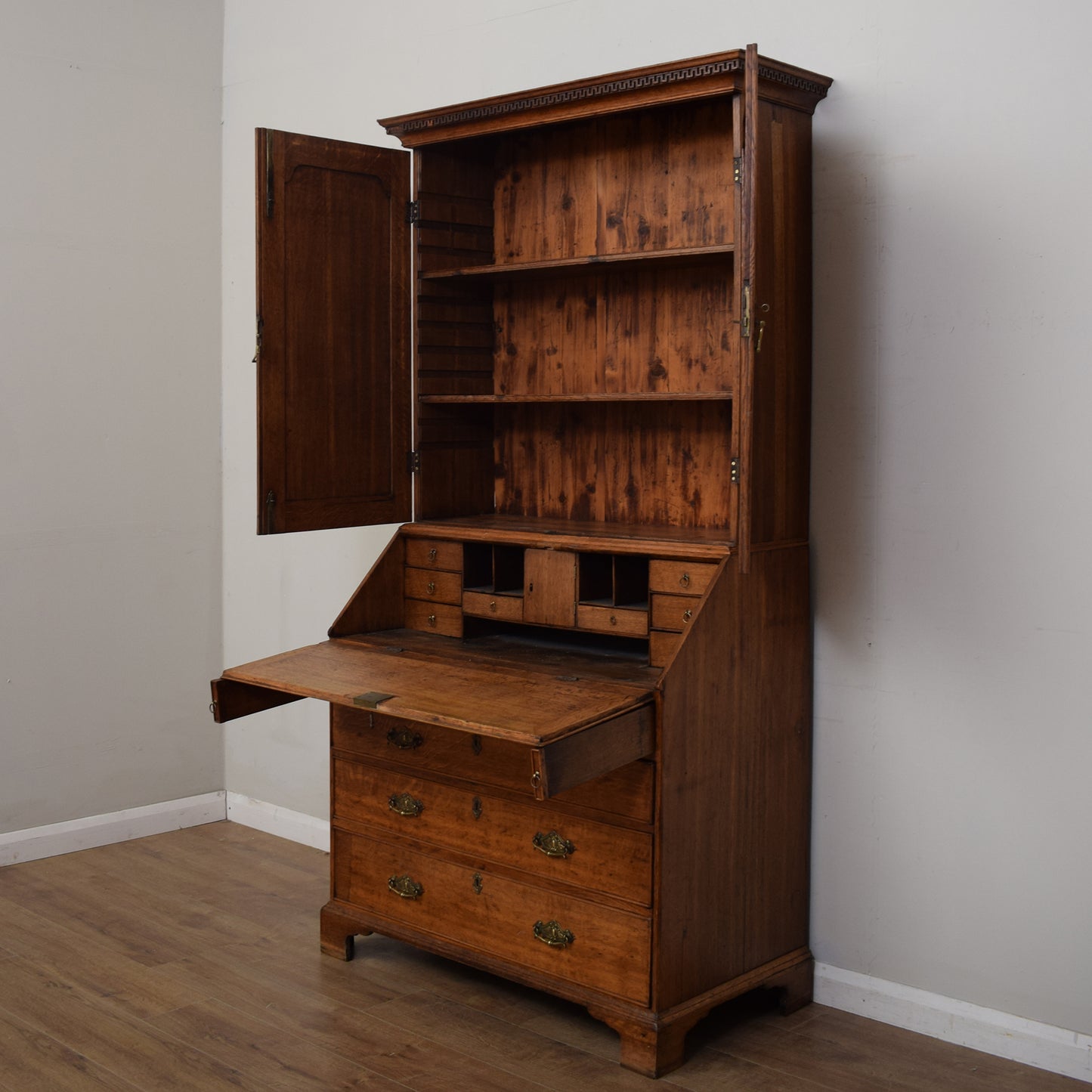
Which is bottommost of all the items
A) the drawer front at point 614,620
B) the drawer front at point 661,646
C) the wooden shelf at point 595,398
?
the drawer front at point 661,646

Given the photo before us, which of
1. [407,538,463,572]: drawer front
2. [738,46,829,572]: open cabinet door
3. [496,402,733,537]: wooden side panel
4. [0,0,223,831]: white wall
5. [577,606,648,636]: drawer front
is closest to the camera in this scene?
[738,46,829,572]: open cabinet door

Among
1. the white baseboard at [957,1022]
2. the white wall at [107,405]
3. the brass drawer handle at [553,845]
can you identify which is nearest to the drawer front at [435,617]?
the brass drawer handle at [553,845]

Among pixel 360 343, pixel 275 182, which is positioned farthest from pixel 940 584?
pixel 275 182

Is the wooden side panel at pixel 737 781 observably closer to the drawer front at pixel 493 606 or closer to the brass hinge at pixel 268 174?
the drawer front at pixel 493 606

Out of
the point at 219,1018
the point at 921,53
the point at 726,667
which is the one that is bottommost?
the point at 219,1018

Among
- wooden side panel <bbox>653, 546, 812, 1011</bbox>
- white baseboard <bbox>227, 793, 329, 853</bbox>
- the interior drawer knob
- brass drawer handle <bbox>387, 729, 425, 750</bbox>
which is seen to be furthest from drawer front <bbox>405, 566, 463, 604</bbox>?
white baseboard <bbox>227, 793, 329, 853</bbox>

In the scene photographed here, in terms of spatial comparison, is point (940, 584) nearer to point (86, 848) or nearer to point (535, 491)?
point (535, 491)

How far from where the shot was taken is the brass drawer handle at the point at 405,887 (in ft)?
10.9

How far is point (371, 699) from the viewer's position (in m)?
2.80

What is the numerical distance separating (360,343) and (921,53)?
61.7 inches

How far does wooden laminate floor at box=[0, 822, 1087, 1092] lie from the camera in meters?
2.82

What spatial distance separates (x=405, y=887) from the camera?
334 centimetres

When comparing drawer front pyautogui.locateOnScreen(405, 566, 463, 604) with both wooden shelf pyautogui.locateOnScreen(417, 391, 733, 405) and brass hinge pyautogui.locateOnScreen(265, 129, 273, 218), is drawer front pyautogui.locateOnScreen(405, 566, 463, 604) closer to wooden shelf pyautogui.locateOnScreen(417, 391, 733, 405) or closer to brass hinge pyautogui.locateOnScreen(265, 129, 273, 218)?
wooden shelf pyautogui.locateOnScreen(417, 391, 733, 405)

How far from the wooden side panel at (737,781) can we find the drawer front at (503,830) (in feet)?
0.32
